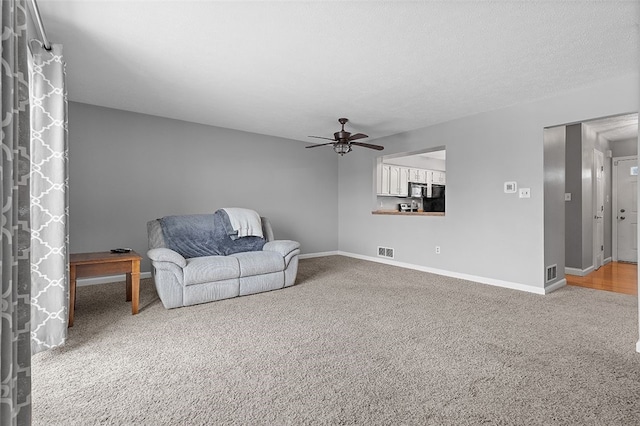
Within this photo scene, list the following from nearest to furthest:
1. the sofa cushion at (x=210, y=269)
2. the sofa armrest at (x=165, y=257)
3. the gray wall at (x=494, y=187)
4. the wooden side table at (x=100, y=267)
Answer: the wooden side table at (x=100, y=267)
the sofa armrest at (x=165, y=257)
the sofa cushion at (x=210, y=269)
the gray wall at (x=494, y=187)

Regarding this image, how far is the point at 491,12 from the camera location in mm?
2217

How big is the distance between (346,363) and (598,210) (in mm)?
6031

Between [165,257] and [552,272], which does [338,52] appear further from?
[552,272]

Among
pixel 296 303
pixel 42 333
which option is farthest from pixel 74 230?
pixel 296 303

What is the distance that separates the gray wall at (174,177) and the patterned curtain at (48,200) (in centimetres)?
229

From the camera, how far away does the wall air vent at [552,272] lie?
4.02 meters

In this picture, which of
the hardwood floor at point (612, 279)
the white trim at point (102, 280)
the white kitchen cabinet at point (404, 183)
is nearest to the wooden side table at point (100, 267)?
the white trim at point (102, 280)

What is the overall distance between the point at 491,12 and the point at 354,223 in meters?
4.70

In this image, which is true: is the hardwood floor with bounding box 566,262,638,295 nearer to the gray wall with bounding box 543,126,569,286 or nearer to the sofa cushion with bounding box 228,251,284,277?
the gray wall with bounding box 543,126,569,286

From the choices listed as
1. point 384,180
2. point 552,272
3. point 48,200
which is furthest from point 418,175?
point 48,200

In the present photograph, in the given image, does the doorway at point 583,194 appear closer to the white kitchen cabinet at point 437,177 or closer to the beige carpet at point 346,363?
the beige carpet at point 346,363

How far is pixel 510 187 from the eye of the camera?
4.20 m

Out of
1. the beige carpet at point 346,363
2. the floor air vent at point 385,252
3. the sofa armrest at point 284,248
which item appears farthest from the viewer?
the floor air vent at point 385,252

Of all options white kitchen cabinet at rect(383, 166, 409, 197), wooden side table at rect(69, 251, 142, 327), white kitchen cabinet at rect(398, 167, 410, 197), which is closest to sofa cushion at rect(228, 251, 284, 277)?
wooden side table at rect(69, 251, 142, 327)
